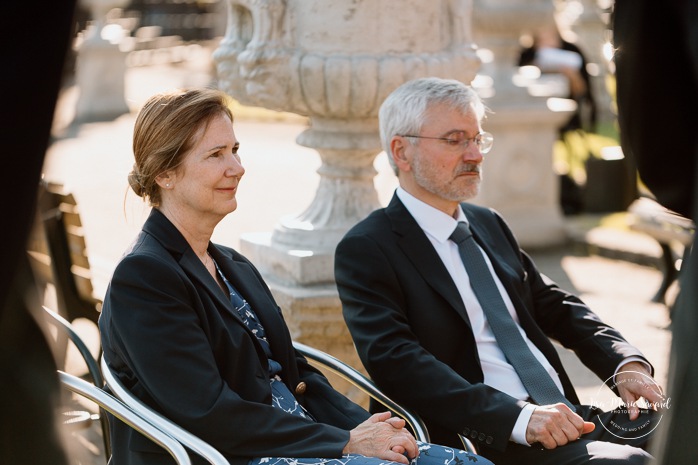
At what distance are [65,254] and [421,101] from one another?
1.82 m

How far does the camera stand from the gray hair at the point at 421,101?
3.42 meters

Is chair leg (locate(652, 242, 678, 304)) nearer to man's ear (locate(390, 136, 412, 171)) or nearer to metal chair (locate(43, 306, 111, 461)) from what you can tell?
man's ear (locate(390, 136, 412, 171))

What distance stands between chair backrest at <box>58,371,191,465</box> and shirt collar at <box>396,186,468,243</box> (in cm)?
115

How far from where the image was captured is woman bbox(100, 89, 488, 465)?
8.63ft

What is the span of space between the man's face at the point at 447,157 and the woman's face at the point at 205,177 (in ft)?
2.34

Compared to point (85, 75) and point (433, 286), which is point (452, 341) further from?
point (85, 75)

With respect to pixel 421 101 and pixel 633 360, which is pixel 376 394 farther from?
pixel 421 101

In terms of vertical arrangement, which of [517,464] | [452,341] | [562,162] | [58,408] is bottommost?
[562,162]

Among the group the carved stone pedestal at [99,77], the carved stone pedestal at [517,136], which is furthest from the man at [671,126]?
the carved stone pedestal at [99,77]

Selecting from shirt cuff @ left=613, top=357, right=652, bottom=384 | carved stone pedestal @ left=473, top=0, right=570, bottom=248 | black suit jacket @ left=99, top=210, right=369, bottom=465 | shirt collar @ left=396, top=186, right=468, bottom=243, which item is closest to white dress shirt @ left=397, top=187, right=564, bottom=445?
shirt collar @ left=396, top=186, right=468, bottom=243

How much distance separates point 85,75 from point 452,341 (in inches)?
552

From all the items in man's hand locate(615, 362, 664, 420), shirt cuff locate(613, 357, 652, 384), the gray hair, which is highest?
the gray hair

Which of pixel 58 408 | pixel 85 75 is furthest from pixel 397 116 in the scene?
pixel 85 75

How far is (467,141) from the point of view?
344cm
